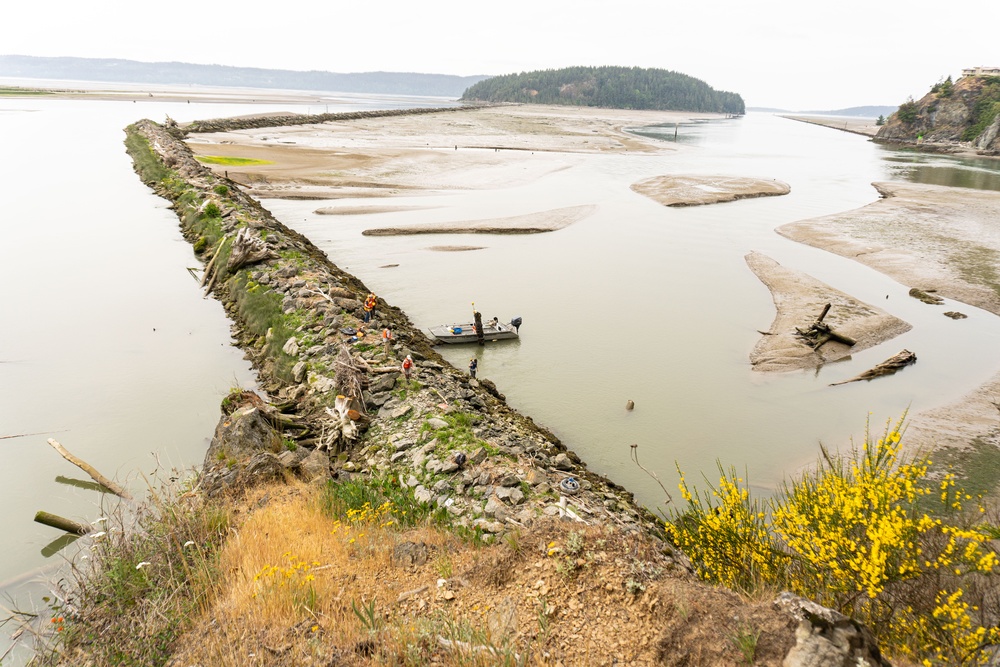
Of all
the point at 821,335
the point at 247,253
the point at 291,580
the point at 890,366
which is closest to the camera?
the point at 291,580

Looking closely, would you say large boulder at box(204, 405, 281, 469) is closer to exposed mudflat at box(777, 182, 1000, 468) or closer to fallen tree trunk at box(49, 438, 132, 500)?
fallen tree trunk at box(49, 438, 132, 500)

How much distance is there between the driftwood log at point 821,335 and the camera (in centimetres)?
2140

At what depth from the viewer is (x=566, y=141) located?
92250 millimetres

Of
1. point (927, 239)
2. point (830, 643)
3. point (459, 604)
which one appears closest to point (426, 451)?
point (459, 604)

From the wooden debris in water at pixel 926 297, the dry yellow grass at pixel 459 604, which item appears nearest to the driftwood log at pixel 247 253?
the dry yellow grass at pixel 459 604

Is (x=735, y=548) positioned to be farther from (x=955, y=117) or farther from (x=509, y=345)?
(x=955, y=117)

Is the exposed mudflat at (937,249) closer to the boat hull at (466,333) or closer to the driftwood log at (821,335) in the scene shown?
the driftwood log at (821,335)

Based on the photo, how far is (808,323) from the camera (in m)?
22.8

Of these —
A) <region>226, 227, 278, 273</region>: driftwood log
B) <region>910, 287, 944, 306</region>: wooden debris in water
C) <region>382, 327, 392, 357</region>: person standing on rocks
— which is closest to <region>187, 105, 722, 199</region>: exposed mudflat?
<region>226, 227, 278, 273</region>: driftwood log

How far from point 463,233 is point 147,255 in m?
17.6

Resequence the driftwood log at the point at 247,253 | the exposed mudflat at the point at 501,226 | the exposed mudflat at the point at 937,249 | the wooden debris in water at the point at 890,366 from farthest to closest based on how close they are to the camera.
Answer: the exposed mudflat at the point at 501,226
the driftwood log at the point at 247,253
the wooden debris in water at the point at 890,366
the exposed mudflat at the point at 937,249

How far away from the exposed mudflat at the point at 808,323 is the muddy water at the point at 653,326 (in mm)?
565

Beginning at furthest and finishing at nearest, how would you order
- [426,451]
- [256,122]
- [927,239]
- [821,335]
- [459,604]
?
[256,122], [927,239], [821,335], [426,451], [459,604]

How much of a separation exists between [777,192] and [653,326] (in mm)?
38841
